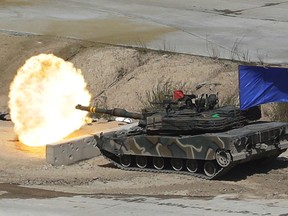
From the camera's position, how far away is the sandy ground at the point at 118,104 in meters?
18.1

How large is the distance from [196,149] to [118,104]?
8261mm

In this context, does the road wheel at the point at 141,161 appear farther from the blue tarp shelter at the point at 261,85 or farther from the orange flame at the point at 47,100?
the orange flame at the point at 47,100

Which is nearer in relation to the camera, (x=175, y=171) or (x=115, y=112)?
(x=175, y=171)

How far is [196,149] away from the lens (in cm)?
1861

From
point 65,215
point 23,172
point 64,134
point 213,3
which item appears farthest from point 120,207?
point 213,3

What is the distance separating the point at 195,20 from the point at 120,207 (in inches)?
691

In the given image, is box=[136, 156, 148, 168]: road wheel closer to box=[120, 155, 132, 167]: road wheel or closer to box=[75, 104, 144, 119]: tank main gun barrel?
box=[120, 155, 132, 167]: road wheel

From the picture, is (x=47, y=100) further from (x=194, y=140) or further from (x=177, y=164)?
(x=194, y=140)

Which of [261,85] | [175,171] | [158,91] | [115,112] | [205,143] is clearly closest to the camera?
[205,143]

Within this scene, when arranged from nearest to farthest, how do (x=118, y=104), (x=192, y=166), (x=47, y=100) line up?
(x=192, y=166)
(x=47, y=100)
(x=118, y=104)

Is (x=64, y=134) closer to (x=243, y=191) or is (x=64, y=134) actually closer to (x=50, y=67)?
(x=50, y=67)

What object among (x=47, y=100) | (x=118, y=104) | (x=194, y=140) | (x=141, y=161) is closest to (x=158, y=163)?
(x=141, y=161)

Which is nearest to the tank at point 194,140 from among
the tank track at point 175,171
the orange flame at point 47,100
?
the tank track at point 175,171

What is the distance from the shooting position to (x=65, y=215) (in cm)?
1555
